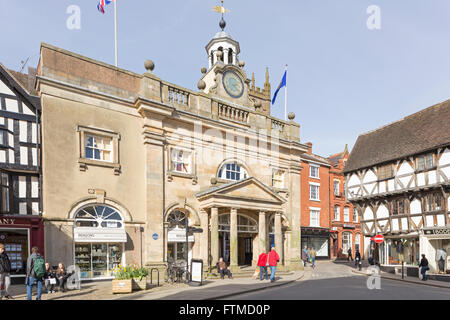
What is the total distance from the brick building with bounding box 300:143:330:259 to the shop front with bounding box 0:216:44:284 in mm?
26147

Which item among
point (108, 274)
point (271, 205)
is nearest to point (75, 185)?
point (108, 274)

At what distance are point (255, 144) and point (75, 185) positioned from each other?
1129cm

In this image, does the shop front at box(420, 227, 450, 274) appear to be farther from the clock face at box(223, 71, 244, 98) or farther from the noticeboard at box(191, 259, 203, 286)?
the clock face at box(223, 71, 244, 98)

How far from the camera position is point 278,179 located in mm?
24750

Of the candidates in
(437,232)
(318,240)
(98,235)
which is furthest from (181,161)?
(318,240)

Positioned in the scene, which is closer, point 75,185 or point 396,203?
point 75,185

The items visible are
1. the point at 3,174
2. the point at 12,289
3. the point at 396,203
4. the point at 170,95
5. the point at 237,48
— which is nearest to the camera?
Result: the point at 12,289

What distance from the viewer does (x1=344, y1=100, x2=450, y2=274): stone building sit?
2248 centimetres

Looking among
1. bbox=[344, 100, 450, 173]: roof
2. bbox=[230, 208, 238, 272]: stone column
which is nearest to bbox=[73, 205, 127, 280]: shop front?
bbox=[230, 208, 238, 272]: stone column

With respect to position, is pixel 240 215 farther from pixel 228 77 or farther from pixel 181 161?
pixel 228 77

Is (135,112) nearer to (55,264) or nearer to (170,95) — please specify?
(170,95)

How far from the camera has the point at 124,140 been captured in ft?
59.7

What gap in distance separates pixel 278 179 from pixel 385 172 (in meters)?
8.55

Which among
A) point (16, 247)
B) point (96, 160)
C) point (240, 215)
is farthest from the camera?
point (240, 215)
